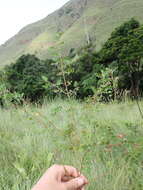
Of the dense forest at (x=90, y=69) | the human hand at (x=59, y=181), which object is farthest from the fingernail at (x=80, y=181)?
the dense forest at (x=90, y=69)

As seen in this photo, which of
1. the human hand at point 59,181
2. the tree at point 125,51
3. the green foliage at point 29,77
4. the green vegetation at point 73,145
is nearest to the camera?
the human hand at point 59,181

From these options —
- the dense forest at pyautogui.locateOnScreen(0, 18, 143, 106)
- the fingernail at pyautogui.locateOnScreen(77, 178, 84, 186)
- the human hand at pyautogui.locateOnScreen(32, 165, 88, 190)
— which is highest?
the human hand at pyautogui.locateOnScreen(32, 165, 88, 190)

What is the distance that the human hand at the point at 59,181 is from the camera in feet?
2.82

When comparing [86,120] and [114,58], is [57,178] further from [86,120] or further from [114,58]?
[114,58]

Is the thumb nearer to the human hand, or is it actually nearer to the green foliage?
the human hand

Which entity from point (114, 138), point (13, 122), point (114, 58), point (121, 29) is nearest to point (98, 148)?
point (114, 138)

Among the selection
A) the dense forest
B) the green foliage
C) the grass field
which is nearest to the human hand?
the grass field

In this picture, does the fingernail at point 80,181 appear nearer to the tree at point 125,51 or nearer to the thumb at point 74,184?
the thumb at point 74,184

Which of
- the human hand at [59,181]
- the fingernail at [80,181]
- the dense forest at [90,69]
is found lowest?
the dense forest at [90,69]

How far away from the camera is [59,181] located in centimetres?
90

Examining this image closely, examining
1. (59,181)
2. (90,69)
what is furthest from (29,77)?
(59,181)

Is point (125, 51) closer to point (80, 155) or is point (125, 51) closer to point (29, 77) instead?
point (29, 77)

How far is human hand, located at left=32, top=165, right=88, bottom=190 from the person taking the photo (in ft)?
2.82

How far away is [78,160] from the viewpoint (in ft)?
5.89
